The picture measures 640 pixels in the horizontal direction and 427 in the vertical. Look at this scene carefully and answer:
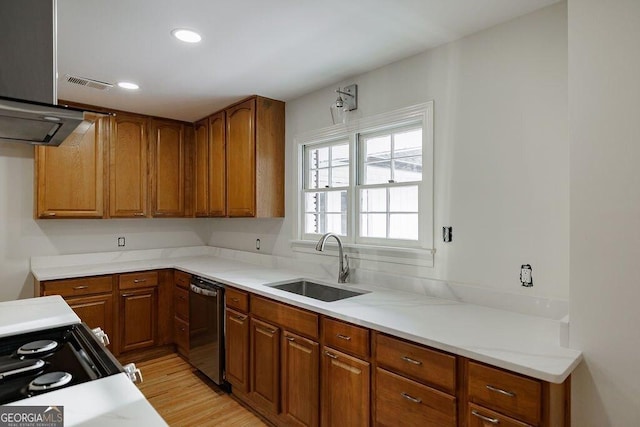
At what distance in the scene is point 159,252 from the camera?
4.23 metres

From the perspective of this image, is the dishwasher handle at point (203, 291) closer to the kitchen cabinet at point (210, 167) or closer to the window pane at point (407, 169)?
the kitchen cabinet at point (210, 167)

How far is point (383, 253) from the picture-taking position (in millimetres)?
2568

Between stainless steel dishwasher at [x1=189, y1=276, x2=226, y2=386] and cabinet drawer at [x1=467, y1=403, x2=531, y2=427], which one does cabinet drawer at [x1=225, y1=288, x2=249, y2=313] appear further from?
cabinet drawer at [x1=467, y1=403, x2=531, y2=427]

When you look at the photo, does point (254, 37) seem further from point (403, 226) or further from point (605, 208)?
point (605, 208)

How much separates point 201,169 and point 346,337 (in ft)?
9.24

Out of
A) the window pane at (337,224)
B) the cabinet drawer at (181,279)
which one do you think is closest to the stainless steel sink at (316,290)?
the window pane at (337,224)

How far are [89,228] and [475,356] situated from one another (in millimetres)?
3851

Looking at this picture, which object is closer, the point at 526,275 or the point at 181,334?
the point at 526,275

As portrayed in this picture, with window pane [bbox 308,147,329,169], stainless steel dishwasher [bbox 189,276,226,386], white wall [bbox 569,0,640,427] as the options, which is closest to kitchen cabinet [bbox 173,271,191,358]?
stainless steel dishwasher [bbox 189,276,226,386]

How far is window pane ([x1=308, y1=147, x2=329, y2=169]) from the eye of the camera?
124 inches

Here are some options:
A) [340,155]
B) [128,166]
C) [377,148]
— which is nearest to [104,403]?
[377,148]

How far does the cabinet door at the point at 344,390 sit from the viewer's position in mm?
1855

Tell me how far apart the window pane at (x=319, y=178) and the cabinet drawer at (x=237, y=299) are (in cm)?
111

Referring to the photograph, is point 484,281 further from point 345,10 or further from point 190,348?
point 190,348
